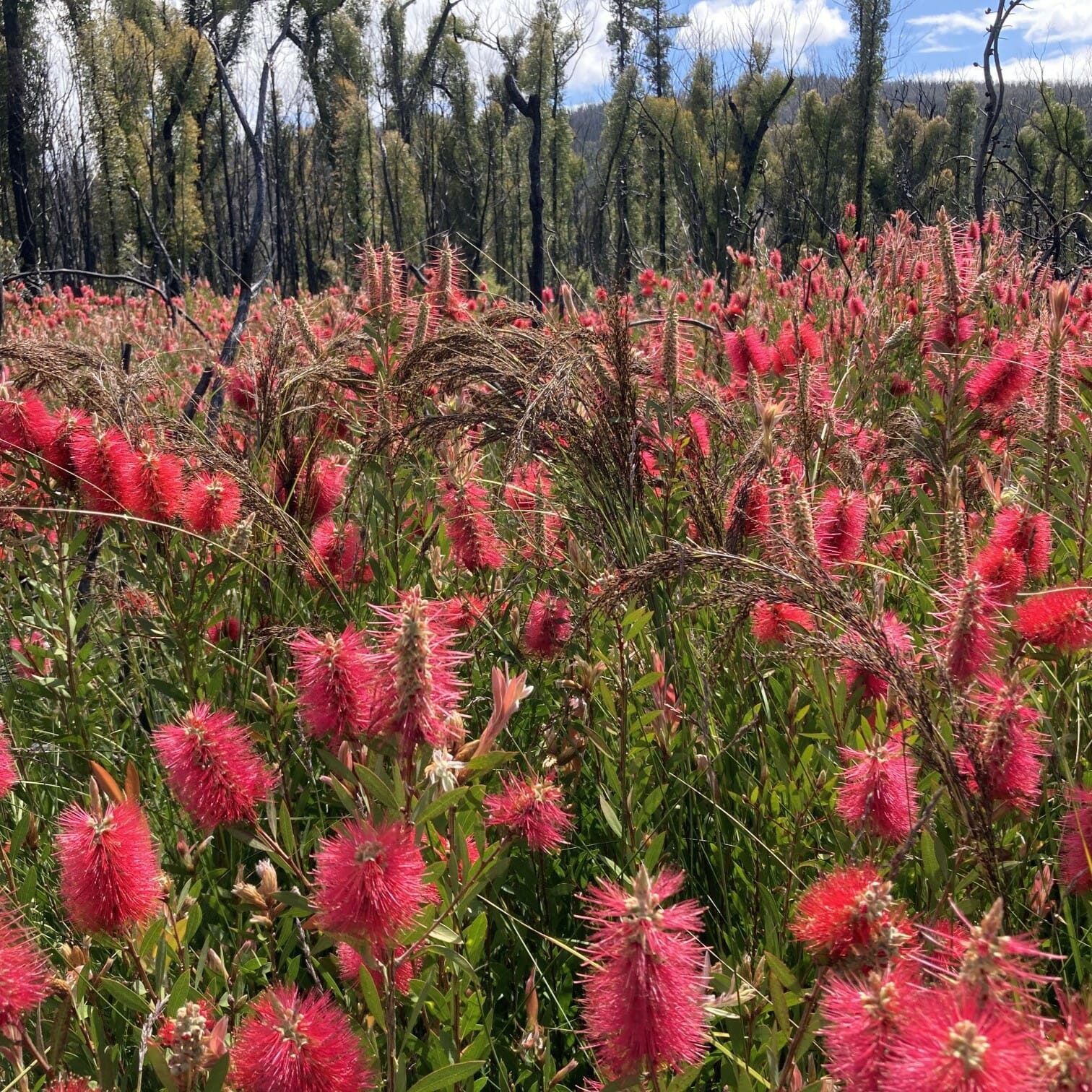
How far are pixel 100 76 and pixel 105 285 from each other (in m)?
5.73

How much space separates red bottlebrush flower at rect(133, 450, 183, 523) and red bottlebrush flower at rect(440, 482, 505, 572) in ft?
1.90

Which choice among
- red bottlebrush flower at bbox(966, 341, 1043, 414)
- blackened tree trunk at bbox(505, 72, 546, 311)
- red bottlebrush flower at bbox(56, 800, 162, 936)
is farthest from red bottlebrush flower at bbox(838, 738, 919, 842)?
blackened tree trunk at bbox(505, 72, 546, 311)

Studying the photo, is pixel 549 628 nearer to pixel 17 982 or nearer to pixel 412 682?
pixel 412 682

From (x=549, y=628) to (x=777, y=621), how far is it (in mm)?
462

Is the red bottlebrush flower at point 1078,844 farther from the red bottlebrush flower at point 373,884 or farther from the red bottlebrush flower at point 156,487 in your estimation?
the red bottlebrush flower at point 156,487

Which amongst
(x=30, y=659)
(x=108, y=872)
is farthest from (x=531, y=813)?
(x=30, y=659)

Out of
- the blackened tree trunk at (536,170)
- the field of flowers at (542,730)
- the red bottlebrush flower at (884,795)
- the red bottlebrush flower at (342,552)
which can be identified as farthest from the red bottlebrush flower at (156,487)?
the blackened tree trunk at (536,170)

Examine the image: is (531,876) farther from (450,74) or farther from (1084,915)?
(450,74)

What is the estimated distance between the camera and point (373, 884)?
913 mm

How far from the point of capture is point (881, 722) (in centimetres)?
155

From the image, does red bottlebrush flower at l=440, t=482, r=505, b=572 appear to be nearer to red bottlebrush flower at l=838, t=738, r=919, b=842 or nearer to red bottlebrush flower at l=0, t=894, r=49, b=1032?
red bottlebrush flower at l=838, t=738, r=919, b=842

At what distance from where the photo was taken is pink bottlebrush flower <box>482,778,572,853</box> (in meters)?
1.32

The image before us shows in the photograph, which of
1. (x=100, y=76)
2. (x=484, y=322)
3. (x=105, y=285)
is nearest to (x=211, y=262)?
(x=105, y=285)

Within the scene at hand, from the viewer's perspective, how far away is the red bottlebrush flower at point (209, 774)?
1.18 m
